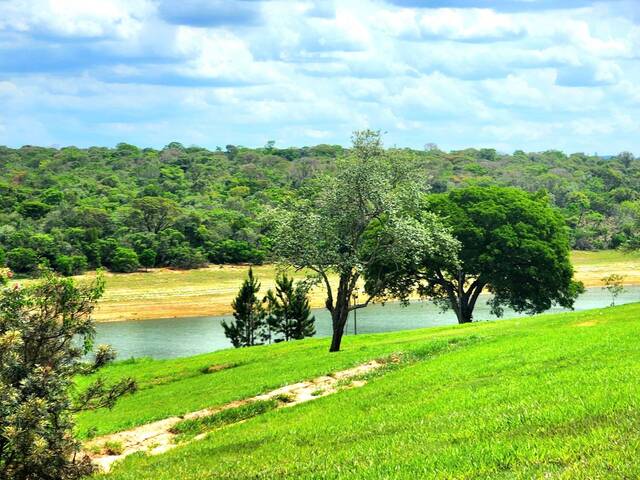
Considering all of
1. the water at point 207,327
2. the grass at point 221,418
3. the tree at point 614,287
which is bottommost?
the water at point 207,327

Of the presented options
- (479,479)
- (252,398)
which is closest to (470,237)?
(252,398)

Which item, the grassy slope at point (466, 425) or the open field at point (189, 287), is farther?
the open field at point (189, 287)

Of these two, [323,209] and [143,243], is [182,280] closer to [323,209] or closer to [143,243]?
[143,243]

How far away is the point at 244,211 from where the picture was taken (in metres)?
150

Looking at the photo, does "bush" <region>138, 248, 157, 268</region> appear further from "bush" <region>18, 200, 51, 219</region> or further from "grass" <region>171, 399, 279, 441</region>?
"grass" <region>171, 399, 279, 441</region>

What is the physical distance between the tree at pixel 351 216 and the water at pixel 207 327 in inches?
1172

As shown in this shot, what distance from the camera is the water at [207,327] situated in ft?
211

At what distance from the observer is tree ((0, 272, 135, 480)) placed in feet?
40.4

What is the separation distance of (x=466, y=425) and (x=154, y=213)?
118116mm

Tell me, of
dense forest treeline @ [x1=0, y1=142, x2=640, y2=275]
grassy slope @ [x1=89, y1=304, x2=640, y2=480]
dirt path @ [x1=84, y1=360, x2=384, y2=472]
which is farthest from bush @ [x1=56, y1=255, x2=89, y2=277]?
grassy slope @ [x1=89, y1=304, x2=640, y2=480]

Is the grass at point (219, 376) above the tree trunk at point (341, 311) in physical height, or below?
below

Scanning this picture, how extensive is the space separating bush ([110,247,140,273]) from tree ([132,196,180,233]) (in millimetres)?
14870

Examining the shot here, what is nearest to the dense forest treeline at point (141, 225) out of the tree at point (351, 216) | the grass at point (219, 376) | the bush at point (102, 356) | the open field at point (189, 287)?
the open field at point (189, 287)

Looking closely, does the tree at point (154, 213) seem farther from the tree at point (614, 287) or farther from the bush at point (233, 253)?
the tree at point (614, 287)
